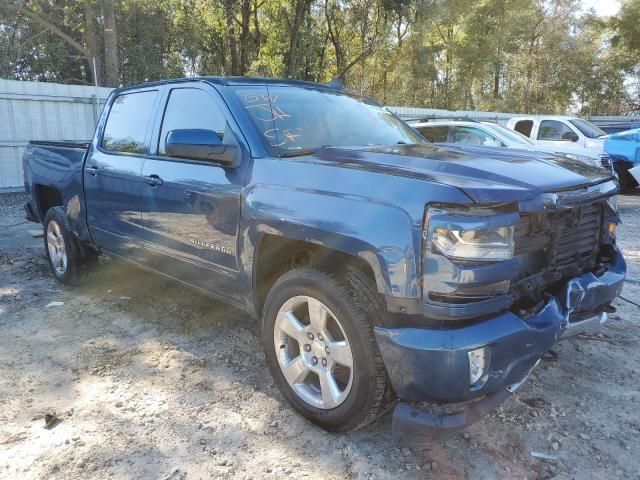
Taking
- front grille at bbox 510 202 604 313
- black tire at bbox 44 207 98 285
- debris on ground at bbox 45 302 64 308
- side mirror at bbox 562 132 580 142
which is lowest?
debris on ground at bbox 45 302 64 308

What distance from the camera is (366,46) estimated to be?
23.9 m

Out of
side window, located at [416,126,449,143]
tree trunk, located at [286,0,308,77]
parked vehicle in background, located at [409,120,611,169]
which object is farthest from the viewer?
tree trunk, located at [286,0,308,77]

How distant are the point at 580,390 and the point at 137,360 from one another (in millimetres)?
2843

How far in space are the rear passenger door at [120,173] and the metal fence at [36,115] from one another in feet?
→ 25.7

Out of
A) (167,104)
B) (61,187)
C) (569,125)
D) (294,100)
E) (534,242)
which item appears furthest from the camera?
(569,125)

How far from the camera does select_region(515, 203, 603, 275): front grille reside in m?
2.37

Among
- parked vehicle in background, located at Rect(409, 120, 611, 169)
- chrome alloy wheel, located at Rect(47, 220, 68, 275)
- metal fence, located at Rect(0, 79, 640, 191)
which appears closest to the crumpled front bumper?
chrome alloy wheel, located at Rect(47, 220, 68, 275)

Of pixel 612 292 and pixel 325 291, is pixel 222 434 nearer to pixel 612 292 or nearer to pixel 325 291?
pixel 325 291

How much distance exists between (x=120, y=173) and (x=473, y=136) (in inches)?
296

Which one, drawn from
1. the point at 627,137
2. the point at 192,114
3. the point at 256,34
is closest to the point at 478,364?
the point at 192,114

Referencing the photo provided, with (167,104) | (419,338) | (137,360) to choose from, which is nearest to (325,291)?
(419,338)

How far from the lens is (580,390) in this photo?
3.08 m

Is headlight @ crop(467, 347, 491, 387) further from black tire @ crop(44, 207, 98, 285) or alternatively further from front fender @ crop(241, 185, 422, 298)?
black tire @ crop(44, 207, 98, 285)

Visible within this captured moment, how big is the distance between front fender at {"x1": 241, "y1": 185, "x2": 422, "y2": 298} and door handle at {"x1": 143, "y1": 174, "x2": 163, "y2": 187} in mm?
964
